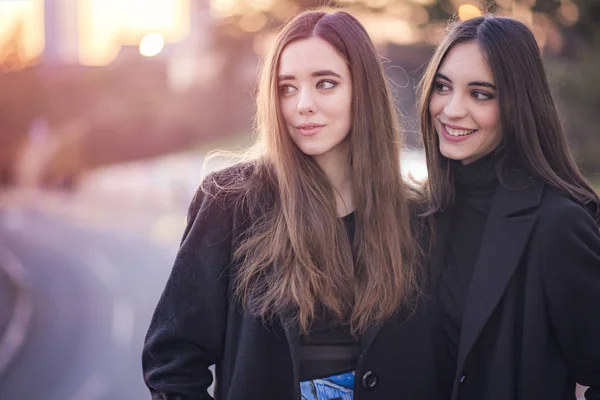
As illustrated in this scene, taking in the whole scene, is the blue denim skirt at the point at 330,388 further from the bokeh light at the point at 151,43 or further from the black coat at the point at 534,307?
the bokeh light at the point at 151,43

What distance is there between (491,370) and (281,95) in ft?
3.90

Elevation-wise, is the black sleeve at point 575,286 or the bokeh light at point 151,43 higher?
the bokeh light at point 151,43

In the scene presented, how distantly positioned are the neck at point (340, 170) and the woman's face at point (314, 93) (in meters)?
0.11

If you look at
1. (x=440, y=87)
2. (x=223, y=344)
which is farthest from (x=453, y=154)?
(x=223, y=344)

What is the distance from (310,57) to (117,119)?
26.0 ft

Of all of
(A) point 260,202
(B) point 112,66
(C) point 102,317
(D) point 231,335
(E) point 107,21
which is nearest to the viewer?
(D) point 231,335

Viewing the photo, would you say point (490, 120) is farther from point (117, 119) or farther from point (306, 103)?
point (117, 119)

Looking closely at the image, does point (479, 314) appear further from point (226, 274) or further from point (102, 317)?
point (102, 317)

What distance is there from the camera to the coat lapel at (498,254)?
2158mm

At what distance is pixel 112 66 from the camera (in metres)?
9.13

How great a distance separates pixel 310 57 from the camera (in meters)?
2.27

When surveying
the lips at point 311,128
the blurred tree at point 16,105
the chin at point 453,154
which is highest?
the blurred tree at point 16,105

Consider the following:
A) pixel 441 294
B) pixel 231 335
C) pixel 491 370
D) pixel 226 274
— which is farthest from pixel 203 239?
pixel 491 370

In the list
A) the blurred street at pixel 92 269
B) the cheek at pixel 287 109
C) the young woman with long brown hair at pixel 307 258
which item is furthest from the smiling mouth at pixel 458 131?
the blurred street at pixel 92 269
